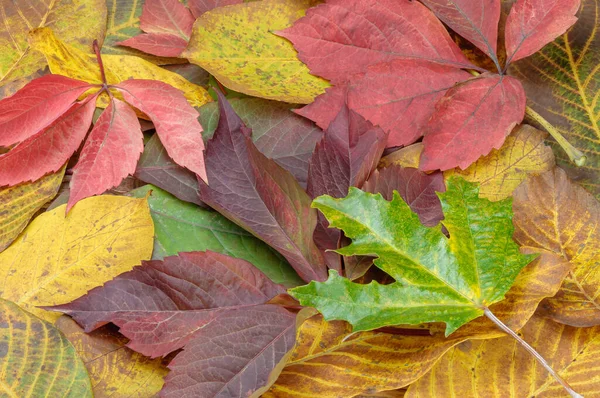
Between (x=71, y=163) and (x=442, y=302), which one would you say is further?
(x=71, y=163)

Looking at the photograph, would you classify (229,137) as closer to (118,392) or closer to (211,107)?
(211,107)

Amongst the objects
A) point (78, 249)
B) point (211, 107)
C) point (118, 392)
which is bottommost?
point (118, 392)

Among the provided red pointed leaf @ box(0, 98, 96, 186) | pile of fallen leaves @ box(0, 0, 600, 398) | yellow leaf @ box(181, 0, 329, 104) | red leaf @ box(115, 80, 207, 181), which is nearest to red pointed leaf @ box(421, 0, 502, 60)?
pile of fallen leaves @ box(0, 0, 600, 398)

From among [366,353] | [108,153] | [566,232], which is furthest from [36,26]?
[566,232]

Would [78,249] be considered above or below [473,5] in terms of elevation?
below

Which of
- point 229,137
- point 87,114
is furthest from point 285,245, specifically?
point 87,114

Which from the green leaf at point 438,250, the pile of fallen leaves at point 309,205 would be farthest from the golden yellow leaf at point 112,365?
the green leaf at point 438,250

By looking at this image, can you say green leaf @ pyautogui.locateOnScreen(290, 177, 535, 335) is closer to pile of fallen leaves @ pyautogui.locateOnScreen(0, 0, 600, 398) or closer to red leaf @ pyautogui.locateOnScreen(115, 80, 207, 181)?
pile of fallen leaves @ pyautogui.locateOnScreen(0, 0, 600, 398)
